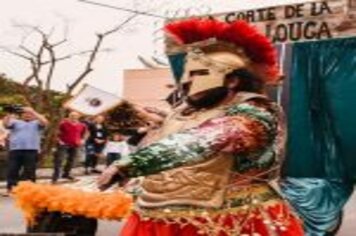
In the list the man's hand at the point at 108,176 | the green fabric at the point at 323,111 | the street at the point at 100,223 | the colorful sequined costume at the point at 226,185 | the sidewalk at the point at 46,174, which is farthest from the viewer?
the sidewalk at the point at 46,174

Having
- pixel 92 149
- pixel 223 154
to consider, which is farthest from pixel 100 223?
pixel 92 149

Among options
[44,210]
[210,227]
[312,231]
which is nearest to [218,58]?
[210,227]

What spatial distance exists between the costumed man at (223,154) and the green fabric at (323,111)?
4.17 meters

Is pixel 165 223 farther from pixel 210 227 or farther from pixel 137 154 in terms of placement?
pixel 137 154

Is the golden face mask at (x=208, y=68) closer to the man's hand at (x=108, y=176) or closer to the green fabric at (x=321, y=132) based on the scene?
the man's hand at (x=108, y=176)

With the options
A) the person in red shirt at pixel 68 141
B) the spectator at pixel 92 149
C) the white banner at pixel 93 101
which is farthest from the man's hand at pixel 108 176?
the spectator at pixel 92 149

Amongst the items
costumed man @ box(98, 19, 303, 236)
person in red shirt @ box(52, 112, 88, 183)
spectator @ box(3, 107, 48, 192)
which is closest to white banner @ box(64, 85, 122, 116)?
costumed man @ box(98, 19, 303, 236)

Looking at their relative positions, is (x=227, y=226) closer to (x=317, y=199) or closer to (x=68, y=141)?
(x=317, y=199)

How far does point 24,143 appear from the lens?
11.6 m

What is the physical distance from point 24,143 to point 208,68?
840 cm

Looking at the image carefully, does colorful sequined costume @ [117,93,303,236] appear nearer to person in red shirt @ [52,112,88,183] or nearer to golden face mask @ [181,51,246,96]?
golden face mask @ [181,51,246,96]

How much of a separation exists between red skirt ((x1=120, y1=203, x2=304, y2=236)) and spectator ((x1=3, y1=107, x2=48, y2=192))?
789 cm

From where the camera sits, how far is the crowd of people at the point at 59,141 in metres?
4.21

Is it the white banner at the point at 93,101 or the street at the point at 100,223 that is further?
the street at the point at 100,223
